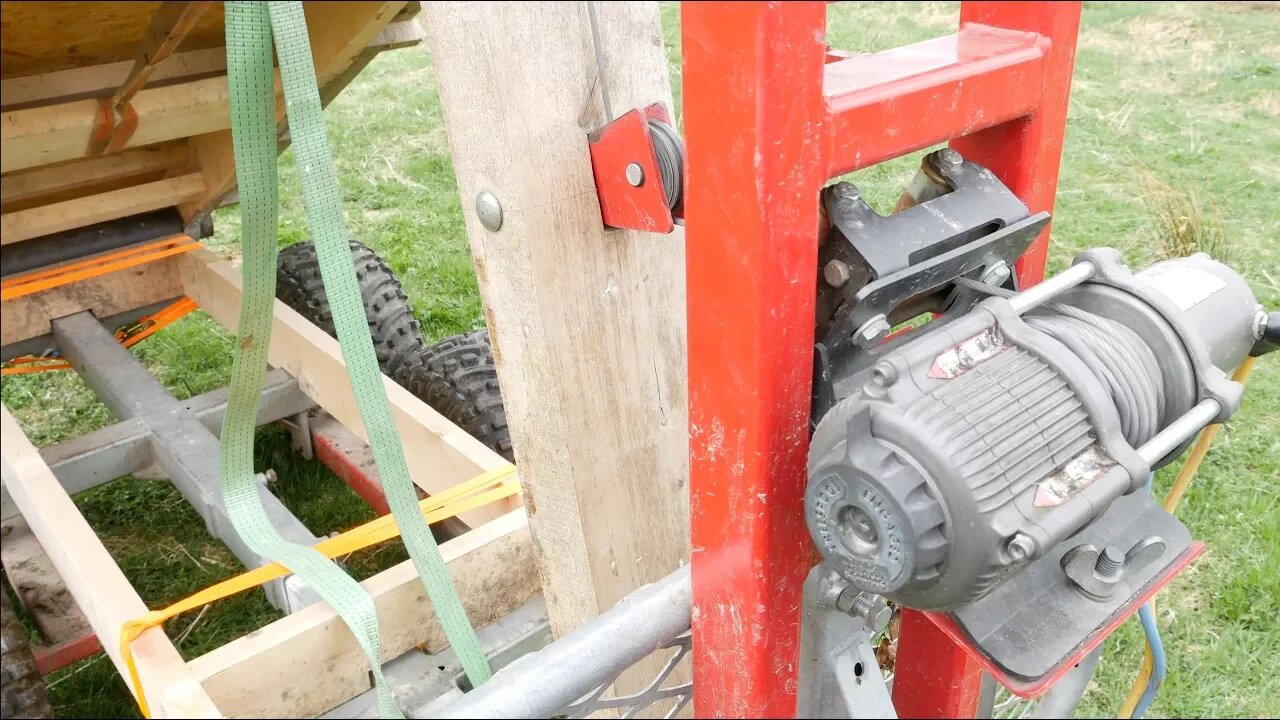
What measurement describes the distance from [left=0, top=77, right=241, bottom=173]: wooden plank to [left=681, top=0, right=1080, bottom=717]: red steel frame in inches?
72.0

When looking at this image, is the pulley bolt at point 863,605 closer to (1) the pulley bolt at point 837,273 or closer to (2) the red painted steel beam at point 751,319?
(2) the red painted steel beam at point 751,319

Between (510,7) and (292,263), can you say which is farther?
(292,263)

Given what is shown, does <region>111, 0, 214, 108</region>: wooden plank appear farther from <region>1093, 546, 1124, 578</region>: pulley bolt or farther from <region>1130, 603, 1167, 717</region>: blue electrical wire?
<region>1130, 603, 1167, 717</region>: blue electrical wire

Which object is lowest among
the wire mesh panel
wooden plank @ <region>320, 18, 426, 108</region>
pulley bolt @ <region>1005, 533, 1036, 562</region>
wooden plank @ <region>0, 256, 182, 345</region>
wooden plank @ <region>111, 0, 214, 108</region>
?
wooden plank @ <region>0, 256, 182, 345</region>

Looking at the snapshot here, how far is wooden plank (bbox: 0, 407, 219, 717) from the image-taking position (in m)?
1.18

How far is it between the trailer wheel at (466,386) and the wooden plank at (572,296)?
78cm

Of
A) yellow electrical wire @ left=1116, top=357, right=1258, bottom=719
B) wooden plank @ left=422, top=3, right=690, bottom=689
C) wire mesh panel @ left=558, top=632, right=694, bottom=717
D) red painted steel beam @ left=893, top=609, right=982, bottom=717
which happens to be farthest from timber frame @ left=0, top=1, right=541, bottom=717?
yellow electrical wire @ left=1116, top=357, right=1258, bottom=719

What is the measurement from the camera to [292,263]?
288 cm

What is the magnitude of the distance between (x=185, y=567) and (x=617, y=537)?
196cm

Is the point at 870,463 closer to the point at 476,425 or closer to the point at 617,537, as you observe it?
the point at 617,537

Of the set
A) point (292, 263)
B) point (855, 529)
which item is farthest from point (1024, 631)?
point (292, 263)

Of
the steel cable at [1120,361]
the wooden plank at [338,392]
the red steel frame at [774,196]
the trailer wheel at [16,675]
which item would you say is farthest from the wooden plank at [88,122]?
the steel cable at [1120,361]

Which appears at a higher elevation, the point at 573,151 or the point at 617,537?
the point at 573,151

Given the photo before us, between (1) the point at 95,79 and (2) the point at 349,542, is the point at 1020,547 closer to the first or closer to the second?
(2) the point at 349,542
